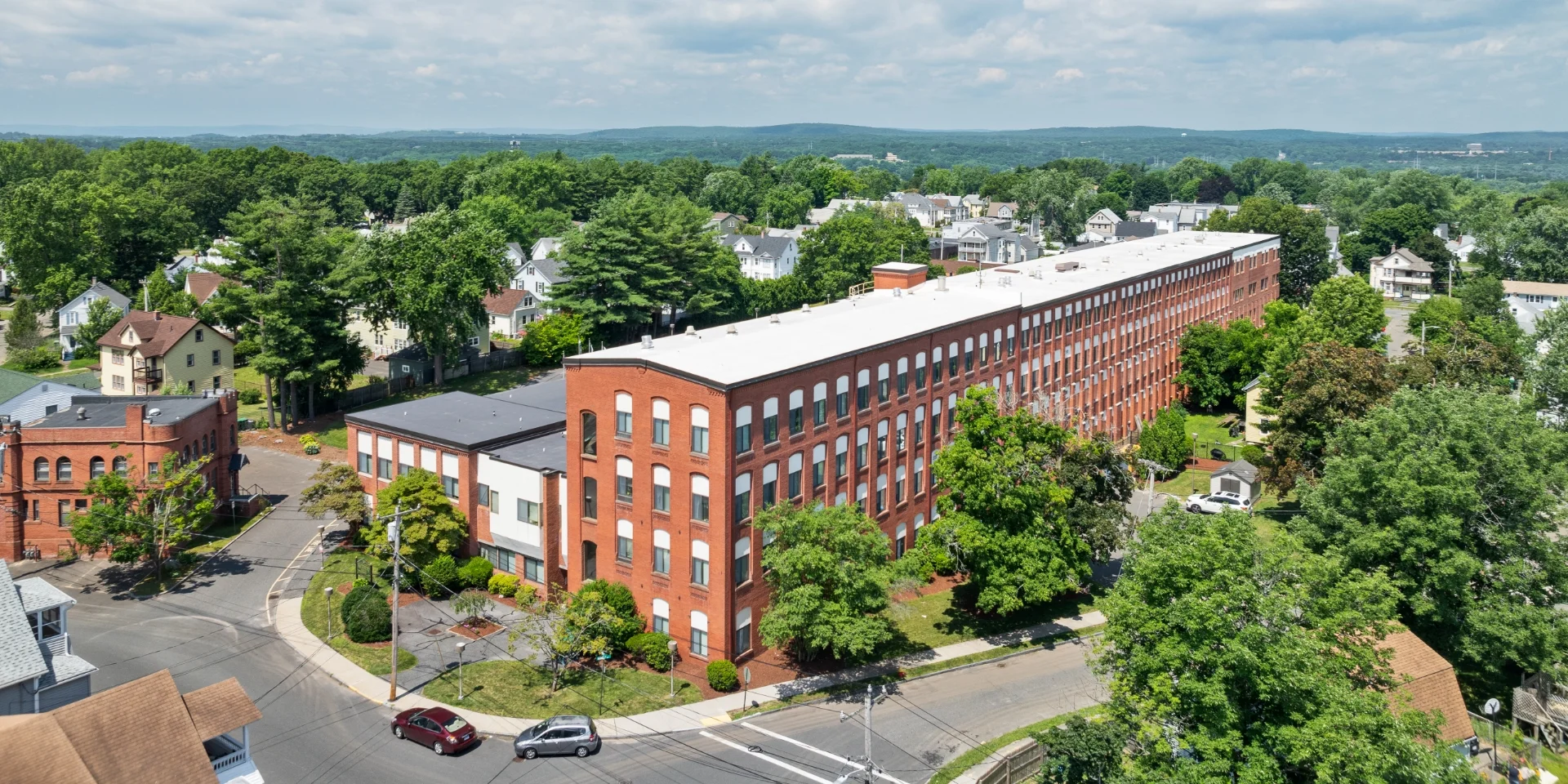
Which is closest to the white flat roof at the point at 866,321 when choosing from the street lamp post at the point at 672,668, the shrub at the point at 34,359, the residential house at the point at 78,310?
the street lamp post at the point at 672,668

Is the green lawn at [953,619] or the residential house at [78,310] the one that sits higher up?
the residential house at [78,310]

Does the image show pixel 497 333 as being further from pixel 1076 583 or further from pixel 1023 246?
pixel 1023 246

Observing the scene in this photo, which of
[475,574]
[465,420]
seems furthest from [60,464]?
[475,574]

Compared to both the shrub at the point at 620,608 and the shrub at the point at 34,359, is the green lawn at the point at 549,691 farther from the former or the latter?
the shrub at the point at 34,359

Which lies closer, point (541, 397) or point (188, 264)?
point (541, 397)

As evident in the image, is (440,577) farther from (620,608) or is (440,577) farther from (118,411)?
(118,411)

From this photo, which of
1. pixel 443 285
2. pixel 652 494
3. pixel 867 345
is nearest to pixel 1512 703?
pixel 867 345

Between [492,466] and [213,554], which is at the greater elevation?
[492,466]
